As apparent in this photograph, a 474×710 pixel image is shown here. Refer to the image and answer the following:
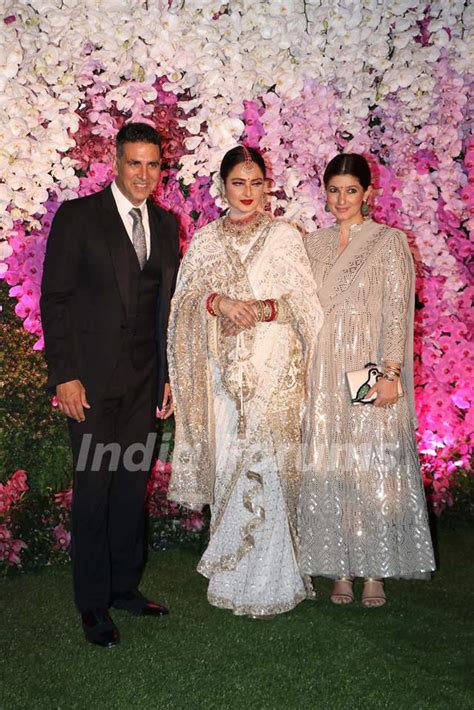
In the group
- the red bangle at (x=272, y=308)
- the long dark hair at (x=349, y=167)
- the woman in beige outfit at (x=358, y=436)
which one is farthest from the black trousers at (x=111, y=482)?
the long dark hair at (x=349, y=167)

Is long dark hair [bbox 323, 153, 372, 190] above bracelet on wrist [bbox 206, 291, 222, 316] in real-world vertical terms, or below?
above

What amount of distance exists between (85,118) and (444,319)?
7.44 ft

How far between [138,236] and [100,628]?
155cm

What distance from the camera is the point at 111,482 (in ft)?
12.4

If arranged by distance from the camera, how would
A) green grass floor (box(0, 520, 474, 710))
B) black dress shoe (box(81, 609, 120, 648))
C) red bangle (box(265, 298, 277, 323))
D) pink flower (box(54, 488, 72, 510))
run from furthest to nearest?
pink flower (box(54, 488, 72, 510)), red bangle (box(265, 298, 277, 323)), black dress shoe (box(81, 609, 120, 648)), green grass floor (box(0, 520, 474, 710))

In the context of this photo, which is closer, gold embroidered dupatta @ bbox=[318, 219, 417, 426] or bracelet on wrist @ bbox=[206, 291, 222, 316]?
bracelet on wrist @ bbox=[206, 291, 222, 316]

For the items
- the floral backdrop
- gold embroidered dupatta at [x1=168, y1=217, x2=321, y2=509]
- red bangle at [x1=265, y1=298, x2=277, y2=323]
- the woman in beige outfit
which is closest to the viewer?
red bangle at [x1=265, y1=298, x2=277, y2=323]

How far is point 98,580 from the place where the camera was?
367 centimetres

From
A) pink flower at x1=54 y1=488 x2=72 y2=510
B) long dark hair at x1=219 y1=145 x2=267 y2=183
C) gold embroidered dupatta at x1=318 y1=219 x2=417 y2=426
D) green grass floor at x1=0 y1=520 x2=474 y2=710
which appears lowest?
green grass floor at x1=0 y1=520 x2=474 y2=710

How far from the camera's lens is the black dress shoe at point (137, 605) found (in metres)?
3.84

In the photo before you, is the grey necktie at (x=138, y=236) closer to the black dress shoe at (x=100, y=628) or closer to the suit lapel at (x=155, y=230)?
the suit lapel at (x=155, y=230)

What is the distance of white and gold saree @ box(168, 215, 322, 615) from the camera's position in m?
3.71

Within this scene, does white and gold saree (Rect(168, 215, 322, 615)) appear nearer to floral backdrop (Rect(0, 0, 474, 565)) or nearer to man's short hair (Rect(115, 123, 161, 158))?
man's short hair (Rect(115, 123, 161, 158))

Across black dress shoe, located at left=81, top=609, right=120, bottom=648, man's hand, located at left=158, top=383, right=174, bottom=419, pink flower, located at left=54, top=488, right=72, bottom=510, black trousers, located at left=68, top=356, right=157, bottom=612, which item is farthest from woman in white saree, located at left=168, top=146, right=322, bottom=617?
pink flower, located at left=54, top=488, right=72, bottom=510
